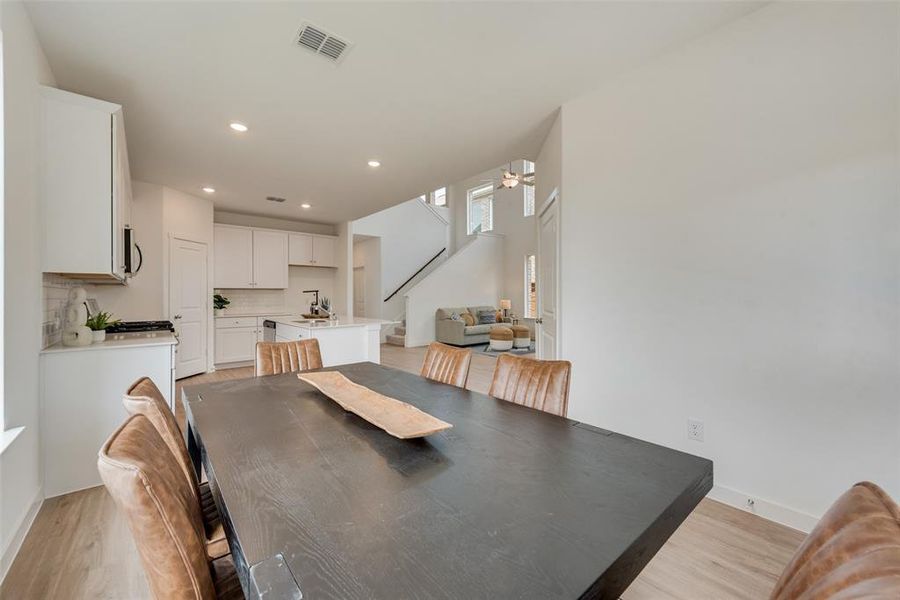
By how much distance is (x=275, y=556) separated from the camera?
662mm

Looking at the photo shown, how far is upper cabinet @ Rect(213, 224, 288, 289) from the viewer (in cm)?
591

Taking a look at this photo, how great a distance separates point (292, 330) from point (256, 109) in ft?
7.70

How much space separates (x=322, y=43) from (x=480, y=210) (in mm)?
9249

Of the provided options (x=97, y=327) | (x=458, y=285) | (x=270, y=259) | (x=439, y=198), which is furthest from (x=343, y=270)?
(x=439, y=198)

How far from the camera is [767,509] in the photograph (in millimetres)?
1907

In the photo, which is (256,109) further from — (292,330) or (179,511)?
(179,511)

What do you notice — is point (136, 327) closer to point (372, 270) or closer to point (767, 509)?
point (767, 509)

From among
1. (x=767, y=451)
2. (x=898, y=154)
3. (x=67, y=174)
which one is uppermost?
(x=67, y=174)

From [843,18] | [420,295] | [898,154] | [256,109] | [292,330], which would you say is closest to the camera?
[898,154]

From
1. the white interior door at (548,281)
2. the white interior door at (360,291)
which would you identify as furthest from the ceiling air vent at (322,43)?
the white interior door at (360,291)

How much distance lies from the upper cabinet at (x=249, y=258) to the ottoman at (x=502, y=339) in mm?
4174

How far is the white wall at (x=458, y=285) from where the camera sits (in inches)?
333

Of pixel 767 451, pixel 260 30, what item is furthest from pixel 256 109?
pixel 767 451

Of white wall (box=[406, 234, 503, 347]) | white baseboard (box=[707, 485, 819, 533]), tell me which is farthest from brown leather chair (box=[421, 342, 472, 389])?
white wall (box=[406, 234, 503, 347])
